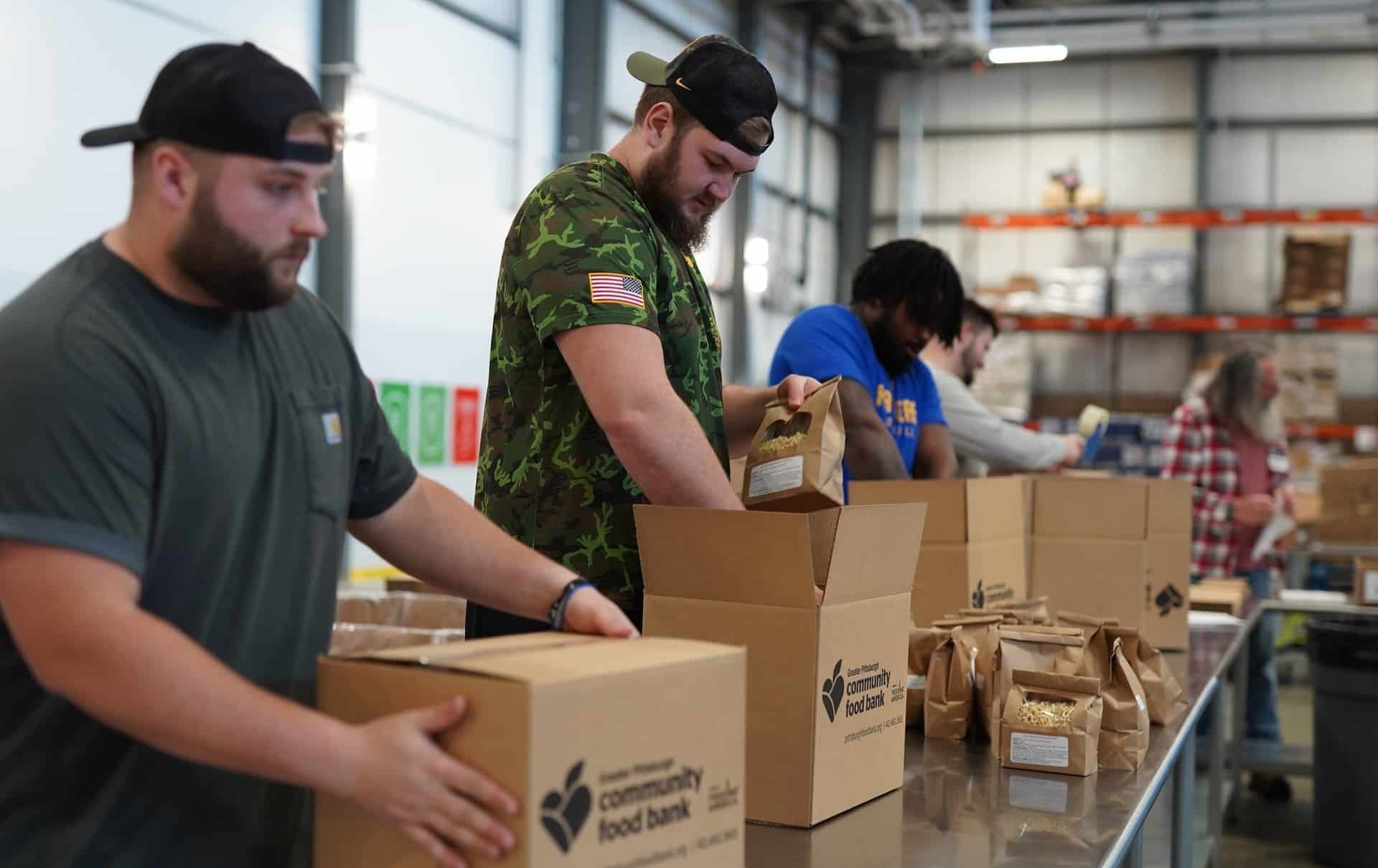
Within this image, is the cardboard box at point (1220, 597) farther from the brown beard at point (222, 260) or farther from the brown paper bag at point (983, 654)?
the brown beard at point (222, 260)

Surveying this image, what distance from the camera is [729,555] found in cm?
151

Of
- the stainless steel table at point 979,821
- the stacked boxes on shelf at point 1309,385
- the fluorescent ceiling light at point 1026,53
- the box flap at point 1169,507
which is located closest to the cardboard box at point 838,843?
the stainless steel table at point 979,821

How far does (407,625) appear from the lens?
3.23 m

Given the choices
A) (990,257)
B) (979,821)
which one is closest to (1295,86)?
(990,257)

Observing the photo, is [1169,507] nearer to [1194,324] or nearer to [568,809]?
[568,809]

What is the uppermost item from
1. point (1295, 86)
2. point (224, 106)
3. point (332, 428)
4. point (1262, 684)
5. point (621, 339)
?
point (1295, 86)

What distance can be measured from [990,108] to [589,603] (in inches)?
388

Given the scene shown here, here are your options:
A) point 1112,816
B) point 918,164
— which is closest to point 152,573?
point 1112,816

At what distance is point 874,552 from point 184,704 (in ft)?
2.75

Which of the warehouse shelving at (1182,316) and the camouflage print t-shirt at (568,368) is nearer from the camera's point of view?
the camouflage print t-shirt at (568,368)

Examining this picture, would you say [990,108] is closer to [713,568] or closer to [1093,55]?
[1093,55]

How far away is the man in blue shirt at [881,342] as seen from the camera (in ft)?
8.69

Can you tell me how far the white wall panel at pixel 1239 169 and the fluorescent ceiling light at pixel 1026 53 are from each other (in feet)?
6.30

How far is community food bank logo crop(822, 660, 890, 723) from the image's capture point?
1.54 m
